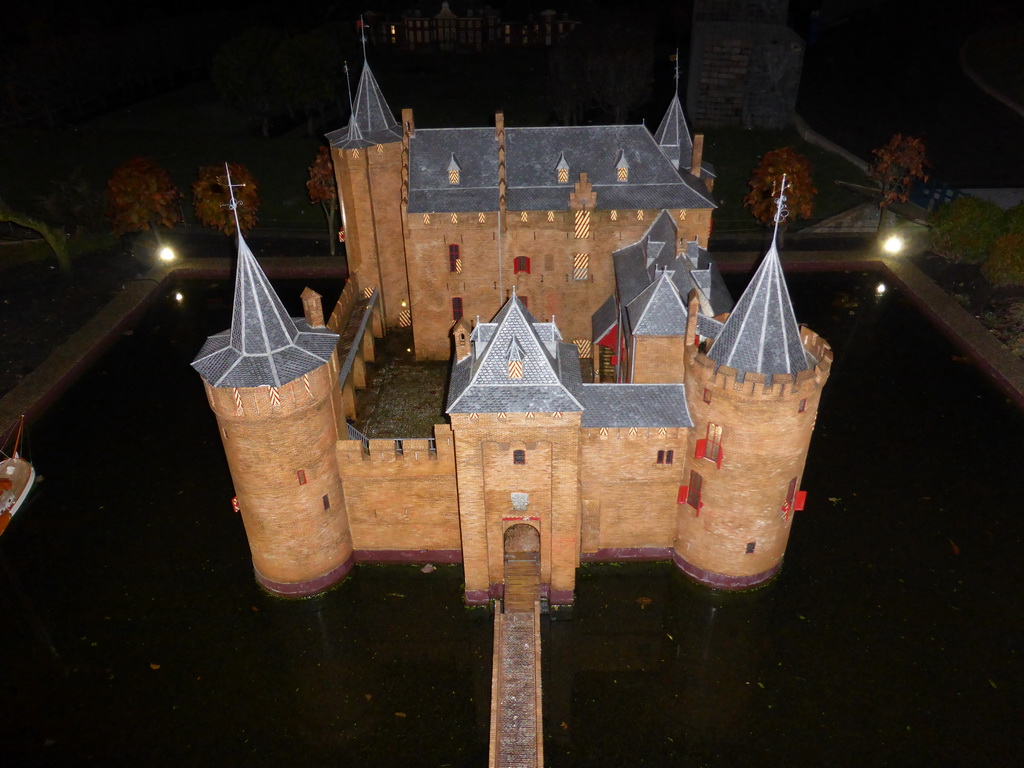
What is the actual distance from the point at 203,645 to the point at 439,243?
24.9 m

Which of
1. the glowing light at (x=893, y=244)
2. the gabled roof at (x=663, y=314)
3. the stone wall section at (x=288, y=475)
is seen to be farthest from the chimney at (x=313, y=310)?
the glowing light at (x=893, y=244)

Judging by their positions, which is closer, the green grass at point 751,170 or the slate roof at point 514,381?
the slate roof at point 514,381

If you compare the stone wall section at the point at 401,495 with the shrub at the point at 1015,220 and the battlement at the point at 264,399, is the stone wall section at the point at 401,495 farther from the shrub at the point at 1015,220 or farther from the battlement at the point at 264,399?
the shrub at the point at 1015,220

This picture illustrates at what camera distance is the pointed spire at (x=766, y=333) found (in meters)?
30.6

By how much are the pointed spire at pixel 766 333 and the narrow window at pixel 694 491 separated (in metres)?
5.61

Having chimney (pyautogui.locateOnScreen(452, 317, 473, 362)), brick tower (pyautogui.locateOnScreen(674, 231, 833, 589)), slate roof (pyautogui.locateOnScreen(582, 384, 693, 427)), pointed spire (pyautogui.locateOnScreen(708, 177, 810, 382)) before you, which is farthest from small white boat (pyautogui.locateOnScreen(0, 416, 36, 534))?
pointed spire (pyautogui.locateOnScreen(708, 177, 810, 382))

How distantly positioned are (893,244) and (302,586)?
51954mm

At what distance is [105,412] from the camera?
1880 inches

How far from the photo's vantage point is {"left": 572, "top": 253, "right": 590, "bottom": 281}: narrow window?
155ft

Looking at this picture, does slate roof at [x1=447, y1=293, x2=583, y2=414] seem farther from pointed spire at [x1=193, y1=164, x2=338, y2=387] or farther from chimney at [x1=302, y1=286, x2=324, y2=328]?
chimney at [x1=302, y1=286, x2=324, y2=328]

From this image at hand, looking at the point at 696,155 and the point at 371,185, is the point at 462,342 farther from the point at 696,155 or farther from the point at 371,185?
the point at 696,155

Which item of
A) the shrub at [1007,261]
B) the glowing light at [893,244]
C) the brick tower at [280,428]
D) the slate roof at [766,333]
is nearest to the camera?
the slate roof at [766,333]

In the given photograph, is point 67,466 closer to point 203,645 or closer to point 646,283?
point 203,645

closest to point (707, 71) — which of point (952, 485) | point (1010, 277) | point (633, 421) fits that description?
point (1010, 277)
